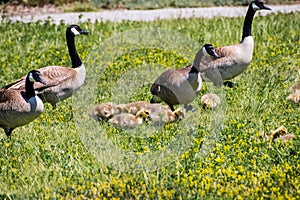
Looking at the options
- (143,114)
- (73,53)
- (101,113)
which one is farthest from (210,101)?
(73,53)

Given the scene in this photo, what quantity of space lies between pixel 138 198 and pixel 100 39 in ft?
21.6

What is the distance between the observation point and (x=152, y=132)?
22.8ft

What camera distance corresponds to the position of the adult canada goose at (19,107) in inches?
268

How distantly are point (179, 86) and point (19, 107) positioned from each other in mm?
1940

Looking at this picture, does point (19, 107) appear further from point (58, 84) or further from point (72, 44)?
point (72, 44)

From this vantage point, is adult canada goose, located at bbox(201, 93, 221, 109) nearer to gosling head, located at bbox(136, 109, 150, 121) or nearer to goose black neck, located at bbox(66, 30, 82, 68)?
gosling head, located at bbox(136, 109, 150, 121)

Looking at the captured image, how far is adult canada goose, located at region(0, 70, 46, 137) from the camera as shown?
22.4 ft

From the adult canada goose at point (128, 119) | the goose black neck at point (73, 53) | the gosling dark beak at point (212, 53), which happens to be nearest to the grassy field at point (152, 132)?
the adult canada goose at point (128, 119)

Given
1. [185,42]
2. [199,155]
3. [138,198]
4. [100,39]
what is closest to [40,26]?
[100,39]

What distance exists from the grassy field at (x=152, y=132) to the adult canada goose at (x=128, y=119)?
0.29 feet

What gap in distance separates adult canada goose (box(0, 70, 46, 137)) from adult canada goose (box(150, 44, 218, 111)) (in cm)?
158

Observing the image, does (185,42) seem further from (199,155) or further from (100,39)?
(199,155)

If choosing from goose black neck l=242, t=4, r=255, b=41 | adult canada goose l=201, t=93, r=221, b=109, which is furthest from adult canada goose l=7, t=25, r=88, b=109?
goose black neck l=242, t=4, r=255, b=41

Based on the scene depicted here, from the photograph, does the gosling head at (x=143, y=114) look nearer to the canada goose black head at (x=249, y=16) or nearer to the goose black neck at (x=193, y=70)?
the goose black neck at (x=193, y=70)
